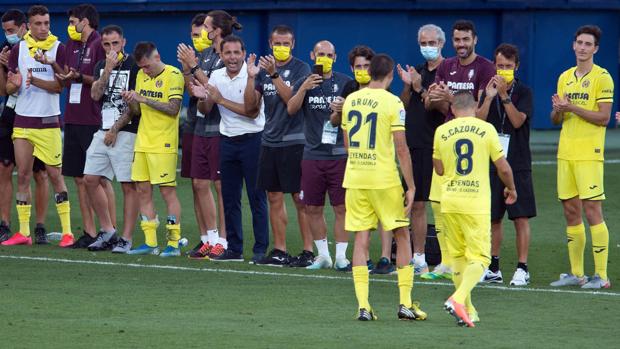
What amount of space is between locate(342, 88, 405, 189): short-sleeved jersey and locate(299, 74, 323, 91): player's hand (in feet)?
8.61

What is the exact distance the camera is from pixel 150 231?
15.4 m

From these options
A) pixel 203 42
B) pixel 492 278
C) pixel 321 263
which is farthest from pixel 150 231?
pixel 492 278

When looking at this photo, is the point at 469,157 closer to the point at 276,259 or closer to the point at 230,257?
the point at 276,259

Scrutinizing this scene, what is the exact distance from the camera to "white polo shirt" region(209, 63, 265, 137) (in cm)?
1485

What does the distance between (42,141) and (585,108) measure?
243 inches

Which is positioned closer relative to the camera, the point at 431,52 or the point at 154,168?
the point at 431,52

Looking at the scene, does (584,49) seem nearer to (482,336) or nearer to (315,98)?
(315,98)

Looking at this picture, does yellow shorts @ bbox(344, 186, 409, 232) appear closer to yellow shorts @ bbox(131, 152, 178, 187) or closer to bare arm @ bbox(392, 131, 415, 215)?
bare arm @ bbox(392, 131, 415, 215)

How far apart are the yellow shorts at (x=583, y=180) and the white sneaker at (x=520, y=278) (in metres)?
0.80

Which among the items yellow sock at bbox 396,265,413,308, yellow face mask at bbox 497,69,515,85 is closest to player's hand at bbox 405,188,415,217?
yellow sock at bbox 396,265,413,308

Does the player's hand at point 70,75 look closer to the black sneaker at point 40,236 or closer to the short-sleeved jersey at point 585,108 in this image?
the black sneaker at point 40,236

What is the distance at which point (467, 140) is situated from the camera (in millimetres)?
11141

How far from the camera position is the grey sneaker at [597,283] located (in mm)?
13234

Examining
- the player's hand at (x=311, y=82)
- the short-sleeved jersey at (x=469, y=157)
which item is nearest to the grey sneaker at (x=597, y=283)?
the short-sleeved jersey at (x=469, y=157)
